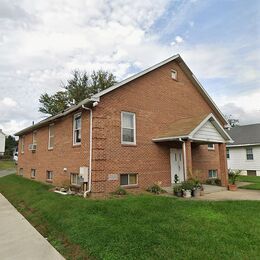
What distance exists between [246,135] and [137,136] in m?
19.0

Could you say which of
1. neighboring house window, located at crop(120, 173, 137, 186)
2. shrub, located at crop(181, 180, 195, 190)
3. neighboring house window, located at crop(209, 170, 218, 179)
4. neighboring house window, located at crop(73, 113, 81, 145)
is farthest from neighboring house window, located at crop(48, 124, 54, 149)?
neighboring house window, located at crop(209, 170, 218, 179)

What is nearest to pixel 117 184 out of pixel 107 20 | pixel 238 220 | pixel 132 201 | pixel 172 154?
pixel 132 201

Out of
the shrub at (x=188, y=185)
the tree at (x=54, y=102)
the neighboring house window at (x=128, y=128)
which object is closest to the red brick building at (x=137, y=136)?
the neighboring house window at (x=128, y=128)

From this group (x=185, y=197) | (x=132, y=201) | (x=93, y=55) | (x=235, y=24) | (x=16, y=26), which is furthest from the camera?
(x=93, y=55)

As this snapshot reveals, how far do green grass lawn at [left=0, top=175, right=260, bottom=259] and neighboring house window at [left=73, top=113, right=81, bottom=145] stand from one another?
3874 millimetres

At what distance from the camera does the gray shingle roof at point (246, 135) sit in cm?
2525

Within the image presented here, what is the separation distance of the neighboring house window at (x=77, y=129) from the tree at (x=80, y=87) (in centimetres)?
2430

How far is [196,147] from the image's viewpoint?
16.0m

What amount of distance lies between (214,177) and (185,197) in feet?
24.7

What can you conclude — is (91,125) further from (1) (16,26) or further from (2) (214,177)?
(2) (214,177)

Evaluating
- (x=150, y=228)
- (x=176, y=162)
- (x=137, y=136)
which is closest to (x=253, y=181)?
(x=176, y=162)

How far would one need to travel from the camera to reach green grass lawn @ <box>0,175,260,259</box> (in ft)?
15.7

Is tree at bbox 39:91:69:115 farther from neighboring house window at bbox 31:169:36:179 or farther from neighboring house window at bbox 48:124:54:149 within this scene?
neighboring house window at bbox 48:124:54:149

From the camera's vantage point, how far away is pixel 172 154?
13.9 meters
